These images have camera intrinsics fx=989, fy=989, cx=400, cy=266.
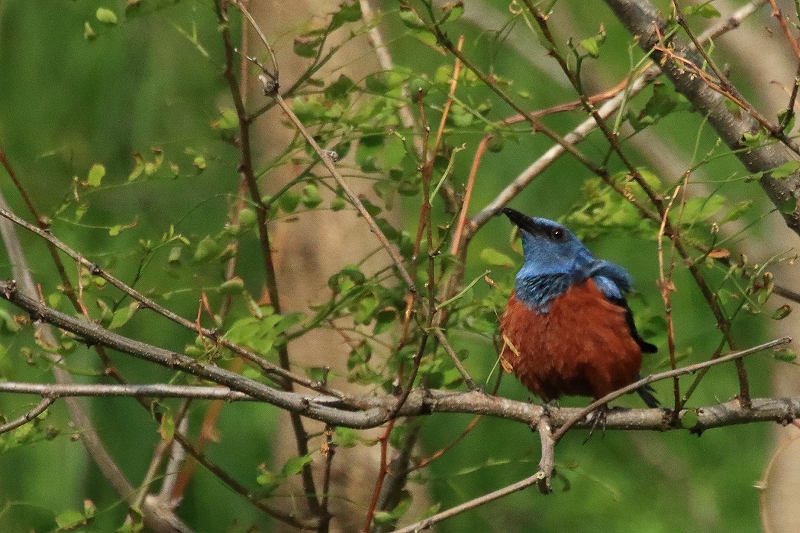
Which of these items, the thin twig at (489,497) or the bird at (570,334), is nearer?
the thin twig at (489,497)

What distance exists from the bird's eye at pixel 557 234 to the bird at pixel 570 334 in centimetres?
20

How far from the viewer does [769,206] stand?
5.47 m

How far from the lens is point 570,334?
3.59 meters

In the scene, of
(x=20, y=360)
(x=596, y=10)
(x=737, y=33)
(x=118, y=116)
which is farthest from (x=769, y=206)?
(x=20, y=360)

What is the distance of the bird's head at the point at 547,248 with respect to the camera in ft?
12.5

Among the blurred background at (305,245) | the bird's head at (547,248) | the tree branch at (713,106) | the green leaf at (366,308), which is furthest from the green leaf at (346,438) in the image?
the tree branch at (713,106)

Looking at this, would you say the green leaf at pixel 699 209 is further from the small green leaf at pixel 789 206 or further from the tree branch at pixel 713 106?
the small green leaf at pixel 789 206

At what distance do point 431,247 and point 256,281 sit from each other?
8.82ft

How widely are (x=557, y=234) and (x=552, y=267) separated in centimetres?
22

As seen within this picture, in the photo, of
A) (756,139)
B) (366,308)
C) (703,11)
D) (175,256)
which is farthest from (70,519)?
(703,11)

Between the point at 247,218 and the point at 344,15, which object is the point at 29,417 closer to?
the point at 247,218

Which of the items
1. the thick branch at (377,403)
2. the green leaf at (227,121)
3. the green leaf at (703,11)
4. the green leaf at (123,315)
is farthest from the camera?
the green leaf at (227,121)

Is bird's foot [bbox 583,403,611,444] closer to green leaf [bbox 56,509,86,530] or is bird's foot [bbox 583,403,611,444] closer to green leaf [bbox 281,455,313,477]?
green leaf [bbox 281,455,313,477]

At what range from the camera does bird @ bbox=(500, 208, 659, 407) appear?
356cm
